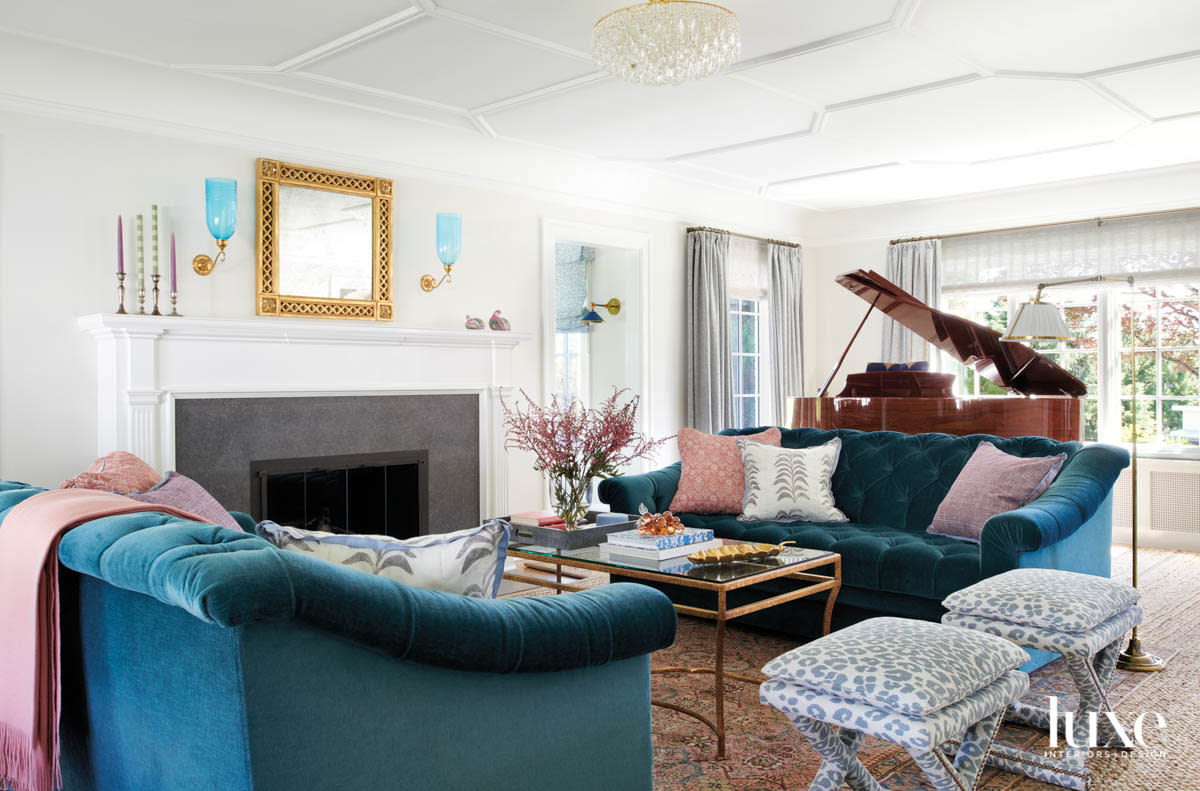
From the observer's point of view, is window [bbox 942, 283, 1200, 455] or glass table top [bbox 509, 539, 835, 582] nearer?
glass table top [bbox 509, 539, 835, 582]

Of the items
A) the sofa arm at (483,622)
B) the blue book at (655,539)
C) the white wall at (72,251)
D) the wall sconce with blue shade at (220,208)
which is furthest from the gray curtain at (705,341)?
the sofa arm at (483,622)

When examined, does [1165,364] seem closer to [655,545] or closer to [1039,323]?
[1039,323]

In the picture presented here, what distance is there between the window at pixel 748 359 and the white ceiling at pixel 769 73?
1542mm

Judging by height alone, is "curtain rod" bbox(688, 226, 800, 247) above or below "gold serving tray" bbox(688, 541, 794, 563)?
above

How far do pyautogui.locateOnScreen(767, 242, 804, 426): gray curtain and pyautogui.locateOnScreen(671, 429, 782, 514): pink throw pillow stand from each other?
2.96m

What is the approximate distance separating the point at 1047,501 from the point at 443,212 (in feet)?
11.5

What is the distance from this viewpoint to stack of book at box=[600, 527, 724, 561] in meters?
3.06

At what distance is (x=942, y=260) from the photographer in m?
7.34

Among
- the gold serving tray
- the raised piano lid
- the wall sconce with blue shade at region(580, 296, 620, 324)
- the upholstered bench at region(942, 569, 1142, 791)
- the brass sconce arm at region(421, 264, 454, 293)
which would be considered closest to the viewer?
the upholstered bench at region(942, 569, 1142, 791)

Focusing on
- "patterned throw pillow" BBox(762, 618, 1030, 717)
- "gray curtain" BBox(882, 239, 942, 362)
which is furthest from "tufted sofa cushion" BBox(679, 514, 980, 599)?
"gray curtain" BBox(882, 239, 942, 362)

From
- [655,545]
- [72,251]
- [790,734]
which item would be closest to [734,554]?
[655,545]

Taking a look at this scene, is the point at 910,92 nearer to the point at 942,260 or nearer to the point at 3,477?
the point at 942,260

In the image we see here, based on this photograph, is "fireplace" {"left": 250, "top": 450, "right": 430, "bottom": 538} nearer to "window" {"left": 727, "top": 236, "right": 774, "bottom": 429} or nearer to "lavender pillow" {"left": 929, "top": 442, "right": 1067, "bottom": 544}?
"lavender pillow" {"left": 929, "top": 442, "right": 1067, "bottom": 544}

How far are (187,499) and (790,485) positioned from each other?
2597 mm
